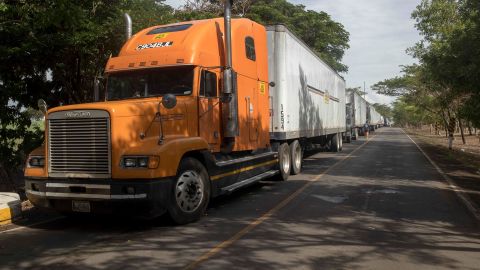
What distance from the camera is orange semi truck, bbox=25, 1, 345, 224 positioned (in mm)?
6840

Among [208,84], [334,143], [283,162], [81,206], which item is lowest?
[81,206]

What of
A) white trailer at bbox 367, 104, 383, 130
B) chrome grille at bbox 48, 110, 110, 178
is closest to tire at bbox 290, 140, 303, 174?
chrome grille at bbox 48, 110, 110, 178

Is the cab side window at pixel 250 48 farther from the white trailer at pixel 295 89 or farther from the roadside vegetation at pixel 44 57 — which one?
the roadside vegetation at pixel 44 57

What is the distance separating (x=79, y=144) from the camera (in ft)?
23.3

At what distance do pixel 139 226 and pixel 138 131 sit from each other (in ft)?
5.17

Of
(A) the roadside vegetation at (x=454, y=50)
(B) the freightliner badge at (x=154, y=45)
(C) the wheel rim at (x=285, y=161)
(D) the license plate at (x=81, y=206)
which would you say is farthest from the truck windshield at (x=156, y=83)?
(A) the roadside vegetation at (x=454, y=50)

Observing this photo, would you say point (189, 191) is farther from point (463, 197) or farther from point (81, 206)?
point (463, 197)

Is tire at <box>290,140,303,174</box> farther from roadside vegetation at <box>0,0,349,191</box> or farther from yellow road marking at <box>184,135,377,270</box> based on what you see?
roadside vegetation at <box>0,0,349,191</box>

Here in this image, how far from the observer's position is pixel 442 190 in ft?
36.2

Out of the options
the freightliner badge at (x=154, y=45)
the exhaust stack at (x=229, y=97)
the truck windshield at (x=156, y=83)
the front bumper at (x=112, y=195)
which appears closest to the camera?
the front bumper at (x=112, y=195)

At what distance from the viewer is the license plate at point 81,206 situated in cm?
690

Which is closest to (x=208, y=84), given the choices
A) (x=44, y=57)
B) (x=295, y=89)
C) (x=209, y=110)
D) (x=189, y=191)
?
(x=209, y=110)

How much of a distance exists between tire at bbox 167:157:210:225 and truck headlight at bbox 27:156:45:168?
2197mm

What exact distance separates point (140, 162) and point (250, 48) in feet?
15.6
